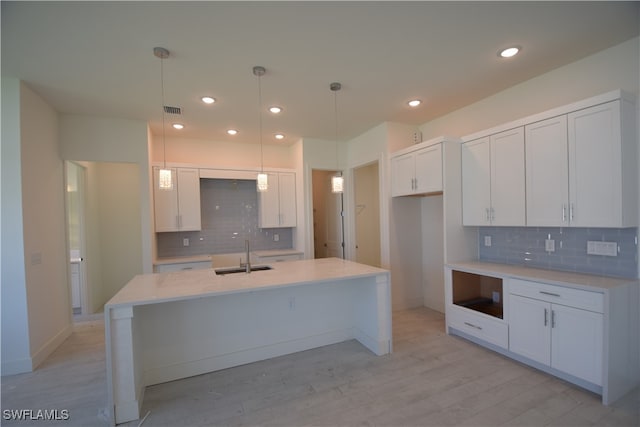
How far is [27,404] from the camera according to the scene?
2.27 metres

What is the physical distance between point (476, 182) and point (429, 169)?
0.54 m

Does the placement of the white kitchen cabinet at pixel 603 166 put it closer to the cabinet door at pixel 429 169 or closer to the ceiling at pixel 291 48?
the ceiling at pixel 291 48

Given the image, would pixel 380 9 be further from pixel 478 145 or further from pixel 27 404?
pixel 27 404

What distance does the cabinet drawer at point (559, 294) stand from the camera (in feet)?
7.02

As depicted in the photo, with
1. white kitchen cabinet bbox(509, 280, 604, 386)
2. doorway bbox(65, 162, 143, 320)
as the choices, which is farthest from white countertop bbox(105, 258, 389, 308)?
doorway bbox(65, 162, 143, 320)

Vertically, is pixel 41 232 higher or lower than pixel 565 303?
higher

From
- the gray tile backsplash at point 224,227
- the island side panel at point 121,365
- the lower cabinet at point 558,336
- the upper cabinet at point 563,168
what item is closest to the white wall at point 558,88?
the upper cabinet at point 563,168

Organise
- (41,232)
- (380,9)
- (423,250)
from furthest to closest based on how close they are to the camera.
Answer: (423,250), (41,232), (380,9)

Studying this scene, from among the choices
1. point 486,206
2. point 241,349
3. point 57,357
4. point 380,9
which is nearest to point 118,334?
point 241,349

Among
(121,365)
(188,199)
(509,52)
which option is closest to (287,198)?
(188,199)

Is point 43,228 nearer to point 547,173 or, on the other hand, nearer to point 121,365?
point 121,365

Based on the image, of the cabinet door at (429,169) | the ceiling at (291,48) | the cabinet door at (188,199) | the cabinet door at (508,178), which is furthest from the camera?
the cabinet door at (188,199)

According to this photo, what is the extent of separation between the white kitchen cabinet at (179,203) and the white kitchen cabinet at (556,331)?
4222 millimetres

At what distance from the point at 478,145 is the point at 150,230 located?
430cm
